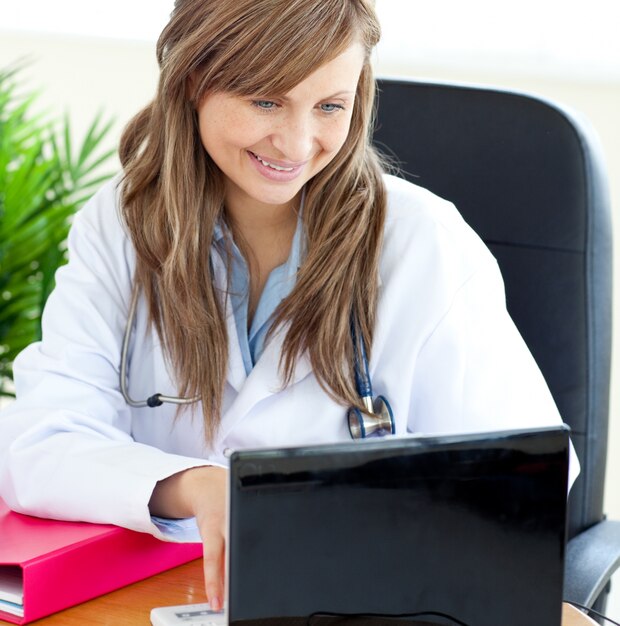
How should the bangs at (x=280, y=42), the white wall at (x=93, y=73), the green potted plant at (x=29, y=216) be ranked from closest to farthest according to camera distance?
the bangs at (x=280, y=42)
the green potted plant at (x=29, y=216)
the white wall at (x=93, y=73)

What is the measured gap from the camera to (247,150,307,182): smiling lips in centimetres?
135

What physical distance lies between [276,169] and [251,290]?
0.70 ft

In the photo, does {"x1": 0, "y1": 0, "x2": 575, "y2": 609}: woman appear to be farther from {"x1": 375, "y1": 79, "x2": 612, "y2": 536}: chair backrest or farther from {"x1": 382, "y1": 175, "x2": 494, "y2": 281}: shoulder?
{"x1": 375, "y1": 79, "x2": 612, "y2": 536}: chair backrest

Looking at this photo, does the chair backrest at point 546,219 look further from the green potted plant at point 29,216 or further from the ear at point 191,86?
the green potted plant at point 29,216

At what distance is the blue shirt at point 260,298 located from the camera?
1.45 m

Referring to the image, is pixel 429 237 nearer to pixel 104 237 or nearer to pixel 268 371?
pixel 268 371

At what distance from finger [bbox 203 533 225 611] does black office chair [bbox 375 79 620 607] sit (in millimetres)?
608

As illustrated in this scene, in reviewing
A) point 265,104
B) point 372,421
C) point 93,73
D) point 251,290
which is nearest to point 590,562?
point 372,421

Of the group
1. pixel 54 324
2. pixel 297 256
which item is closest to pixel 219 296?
pixel 297 256

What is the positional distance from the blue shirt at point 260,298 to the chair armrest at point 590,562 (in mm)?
499

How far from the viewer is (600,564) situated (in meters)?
1.34

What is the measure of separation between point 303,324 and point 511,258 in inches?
13.9

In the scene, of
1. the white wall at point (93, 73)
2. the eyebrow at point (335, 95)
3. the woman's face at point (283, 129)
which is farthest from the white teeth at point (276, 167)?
the white wall at point (93, 73)

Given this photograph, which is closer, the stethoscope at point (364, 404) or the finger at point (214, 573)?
the finger at point (214, 573)
